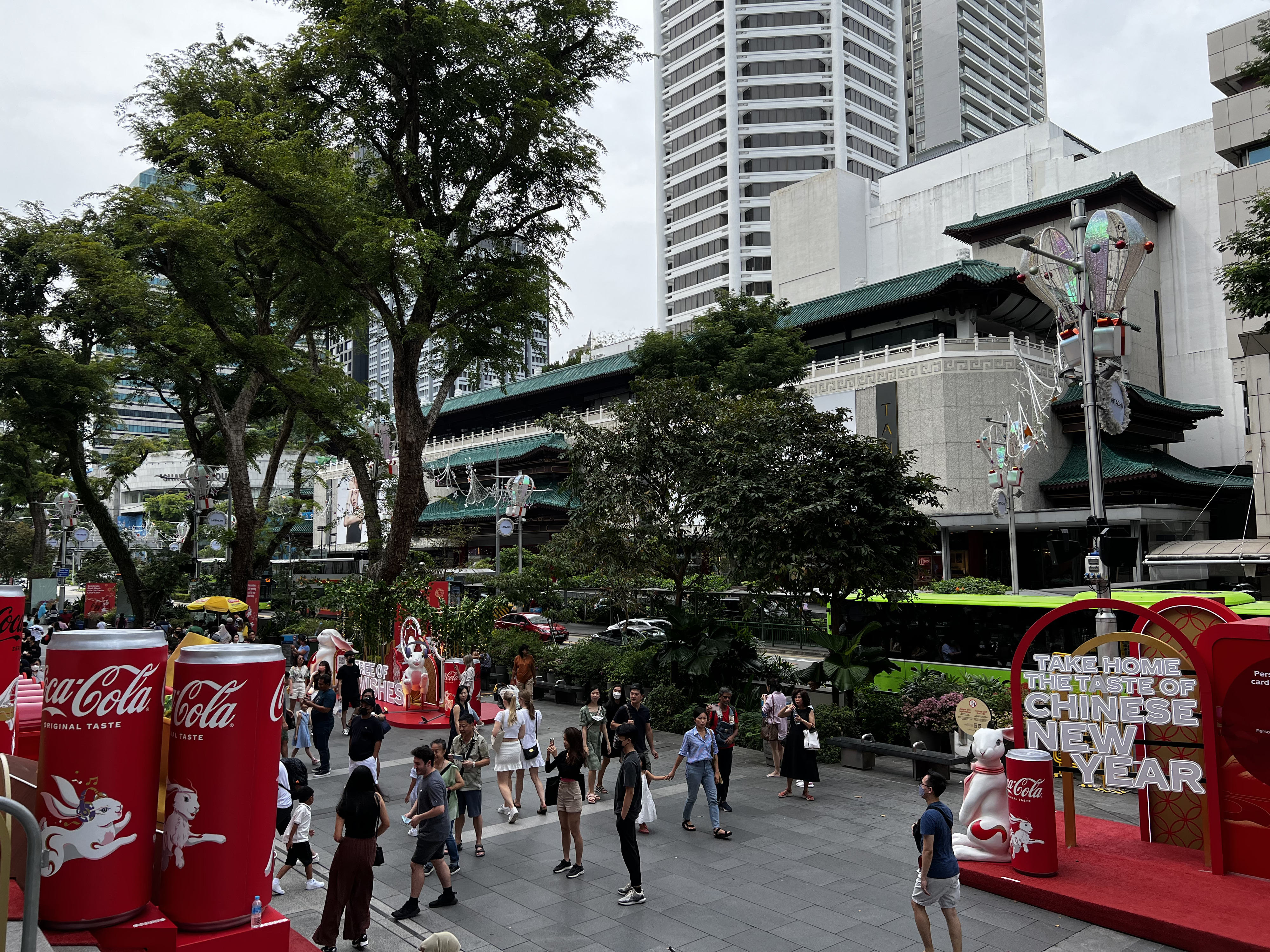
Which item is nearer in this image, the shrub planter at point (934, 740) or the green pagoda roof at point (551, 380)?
the shrub planter at point (934, 740)

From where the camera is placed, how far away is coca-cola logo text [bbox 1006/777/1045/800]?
8.04 m

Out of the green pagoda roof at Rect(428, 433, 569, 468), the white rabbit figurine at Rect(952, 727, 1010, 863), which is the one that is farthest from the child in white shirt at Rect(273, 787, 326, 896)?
the green pagoda roof at Rect(428, 433, 569, 468)

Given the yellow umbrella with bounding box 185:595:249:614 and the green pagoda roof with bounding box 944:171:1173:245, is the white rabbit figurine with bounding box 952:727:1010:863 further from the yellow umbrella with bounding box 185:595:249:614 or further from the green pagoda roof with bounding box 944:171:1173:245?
the green pagoda roof with bounding box 944:171:1173:245

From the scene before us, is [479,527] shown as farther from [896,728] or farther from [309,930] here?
[309,930]

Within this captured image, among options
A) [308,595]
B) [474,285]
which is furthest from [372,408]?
[474,285]

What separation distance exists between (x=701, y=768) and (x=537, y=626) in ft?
64.3

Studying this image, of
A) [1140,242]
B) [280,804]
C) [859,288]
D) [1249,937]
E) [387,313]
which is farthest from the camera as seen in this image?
[859,288]

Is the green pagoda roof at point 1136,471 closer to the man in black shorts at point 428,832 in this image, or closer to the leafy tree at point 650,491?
the leafy tree at point 650,491

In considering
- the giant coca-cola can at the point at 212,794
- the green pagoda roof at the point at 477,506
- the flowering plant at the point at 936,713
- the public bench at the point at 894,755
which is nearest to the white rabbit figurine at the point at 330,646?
the public bench at the point at 894,755

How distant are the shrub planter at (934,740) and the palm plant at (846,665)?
110 centimetres

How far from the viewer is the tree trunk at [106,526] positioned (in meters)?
25.5

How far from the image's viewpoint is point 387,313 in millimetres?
19812

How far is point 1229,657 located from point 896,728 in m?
6.21

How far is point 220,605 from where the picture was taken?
61.8 feet
